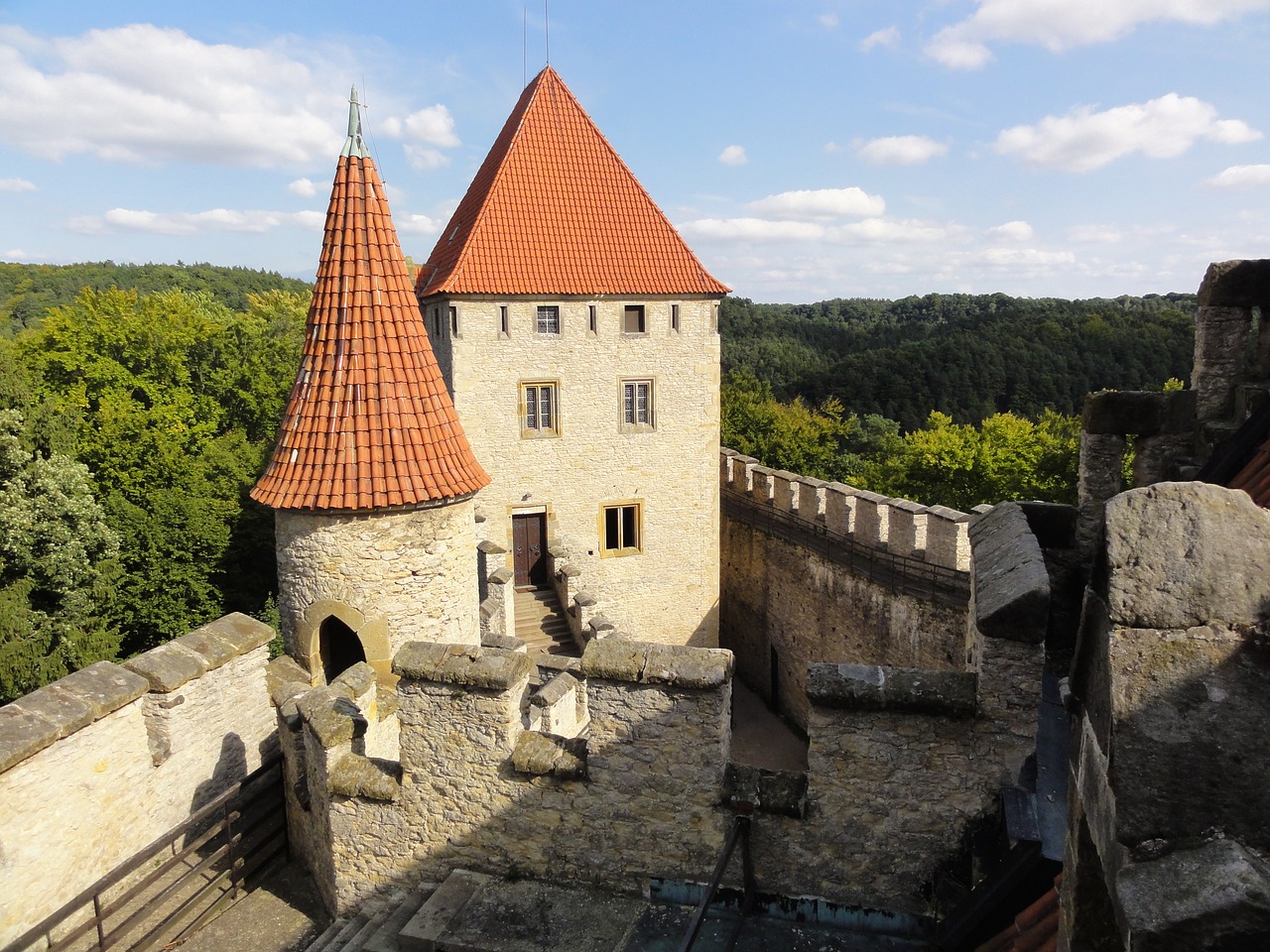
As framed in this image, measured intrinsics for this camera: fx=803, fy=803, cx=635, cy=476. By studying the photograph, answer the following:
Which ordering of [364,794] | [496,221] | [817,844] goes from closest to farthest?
[817,844]
[364,794]
[496,221]

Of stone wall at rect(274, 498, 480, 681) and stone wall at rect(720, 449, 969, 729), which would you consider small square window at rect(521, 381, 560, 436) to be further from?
stone wall at rect(274, 498, 480, 681)

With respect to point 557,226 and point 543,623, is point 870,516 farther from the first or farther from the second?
point 557,226

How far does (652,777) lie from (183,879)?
12.2 ft

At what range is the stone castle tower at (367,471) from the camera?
766cm

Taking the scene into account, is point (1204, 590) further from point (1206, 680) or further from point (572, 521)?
point (572, 521)

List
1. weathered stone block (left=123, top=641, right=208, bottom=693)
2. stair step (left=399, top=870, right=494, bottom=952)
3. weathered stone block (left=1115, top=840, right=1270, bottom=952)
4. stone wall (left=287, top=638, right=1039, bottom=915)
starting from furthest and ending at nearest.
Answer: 1. weathered stone block (left=123, top=641, right=208, bottom=693)
2. stair step (left=399, top=870, right=494, bottom=952)
3. stone wall (left=287, top=638, right=1039, bottom=915)
4. weathered stone block (left=1115, top=840, right=1270, bottom=952)

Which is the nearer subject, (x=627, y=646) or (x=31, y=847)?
(x=627, y=646)

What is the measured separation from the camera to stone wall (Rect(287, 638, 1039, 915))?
4324 millimetres

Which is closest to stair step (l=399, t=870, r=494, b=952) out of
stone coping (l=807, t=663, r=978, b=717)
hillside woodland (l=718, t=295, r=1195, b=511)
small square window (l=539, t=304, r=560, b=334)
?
stone coping (l=807, t=663, r=978, b=717)

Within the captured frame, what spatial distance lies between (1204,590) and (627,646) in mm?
3431

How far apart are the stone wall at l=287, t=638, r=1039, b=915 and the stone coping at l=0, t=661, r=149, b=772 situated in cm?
171

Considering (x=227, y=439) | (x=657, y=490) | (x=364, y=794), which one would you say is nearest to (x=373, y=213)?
(x=364, y=794)

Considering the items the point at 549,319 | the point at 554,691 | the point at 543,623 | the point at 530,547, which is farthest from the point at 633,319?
the point at 554,691

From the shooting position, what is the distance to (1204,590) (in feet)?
5.75
